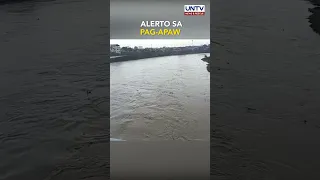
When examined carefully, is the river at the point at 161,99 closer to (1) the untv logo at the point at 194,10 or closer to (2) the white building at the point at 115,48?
(2) the white building at the point at 115,48

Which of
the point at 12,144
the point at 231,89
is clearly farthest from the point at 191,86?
the point at 12,144

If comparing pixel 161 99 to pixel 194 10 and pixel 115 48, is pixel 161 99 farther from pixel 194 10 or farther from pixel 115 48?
pixel 194 10

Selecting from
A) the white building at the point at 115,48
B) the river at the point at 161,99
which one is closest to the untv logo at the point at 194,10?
the river at the point at 161,99

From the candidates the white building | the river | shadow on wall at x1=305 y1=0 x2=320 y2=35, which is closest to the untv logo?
the river

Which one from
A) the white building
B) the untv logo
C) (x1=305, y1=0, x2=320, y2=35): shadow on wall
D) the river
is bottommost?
the river

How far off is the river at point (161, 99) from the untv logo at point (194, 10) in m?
0.40

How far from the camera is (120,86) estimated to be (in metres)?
3.47

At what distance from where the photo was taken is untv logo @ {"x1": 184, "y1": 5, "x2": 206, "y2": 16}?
3334mm

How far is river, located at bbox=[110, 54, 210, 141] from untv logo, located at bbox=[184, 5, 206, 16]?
1.32 ft

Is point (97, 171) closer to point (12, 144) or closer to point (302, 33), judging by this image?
point (12, 144)

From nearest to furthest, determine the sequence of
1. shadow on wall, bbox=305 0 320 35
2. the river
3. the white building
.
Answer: the white building < the river < shadow on wall, bbox=305 0 320 35

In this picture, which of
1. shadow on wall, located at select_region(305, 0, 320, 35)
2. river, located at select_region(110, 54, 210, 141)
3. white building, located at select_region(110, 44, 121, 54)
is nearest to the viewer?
white building, located at select_region(110, 44, 121, 54)

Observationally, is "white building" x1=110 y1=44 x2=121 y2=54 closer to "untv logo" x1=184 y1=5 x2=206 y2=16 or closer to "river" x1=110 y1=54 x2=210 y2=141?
"river" x1=110 y1=54 x2=210 y2=141

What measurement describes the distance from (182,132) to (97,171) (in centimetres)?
97
